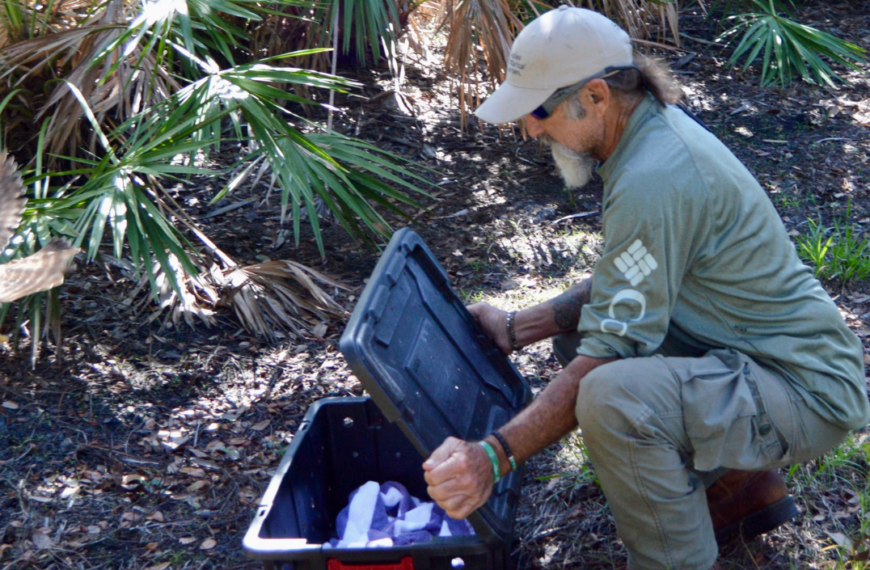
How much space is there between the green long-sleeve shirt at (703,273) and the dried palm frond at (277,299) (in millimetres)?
1752

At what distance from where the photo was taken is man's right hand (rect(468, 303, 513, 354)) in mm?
2529

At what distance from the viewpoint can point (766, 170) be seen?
4613 millimetres

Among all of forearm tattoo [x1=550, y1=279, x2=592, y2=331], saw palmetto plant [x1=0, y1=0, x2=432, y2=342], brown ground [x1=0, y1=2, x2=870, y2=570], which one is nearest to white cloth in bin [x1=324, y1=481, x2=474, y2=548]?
brown ground [x1=0, y1=2, x2=870, y2=570]

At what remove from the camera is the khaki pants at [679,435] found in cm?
186

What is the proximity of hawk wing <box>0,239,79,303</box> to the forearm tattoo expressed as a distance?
60.9 inches

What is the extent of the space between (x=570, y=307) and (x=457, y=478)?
2.64ft

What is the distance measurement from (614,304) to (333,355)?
1710 millimetres

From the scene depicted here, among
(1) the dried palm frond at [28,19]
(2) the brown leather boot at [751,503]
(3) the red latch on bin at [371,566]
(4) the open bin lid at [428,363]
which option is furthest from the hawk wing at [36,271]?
(2) the brown leather boot at [751,503]

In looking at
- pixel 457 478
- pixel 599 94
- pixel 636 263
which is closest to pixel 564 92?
pixel 599 94

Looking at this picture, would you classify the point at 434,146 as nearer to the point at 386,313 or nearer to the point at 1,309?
the point at 1,309

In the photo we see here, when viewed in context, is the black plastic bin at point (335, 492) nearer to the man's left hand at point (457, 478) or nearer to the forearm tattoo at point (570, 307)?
the man's left hand at point (457, 478)

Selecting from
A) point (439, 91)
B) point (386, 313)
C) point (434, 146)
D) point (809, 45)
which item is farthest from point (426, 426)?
point (809, 45)

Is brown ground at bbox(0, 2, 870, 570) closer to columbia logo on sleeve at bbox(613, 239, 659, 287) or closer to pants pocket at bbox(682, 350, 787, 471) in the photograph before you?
pants pocket at bbox(682, 350, 787, 471)

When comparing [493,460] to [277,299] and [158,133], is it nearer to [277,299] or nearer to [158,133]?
[277,299]
